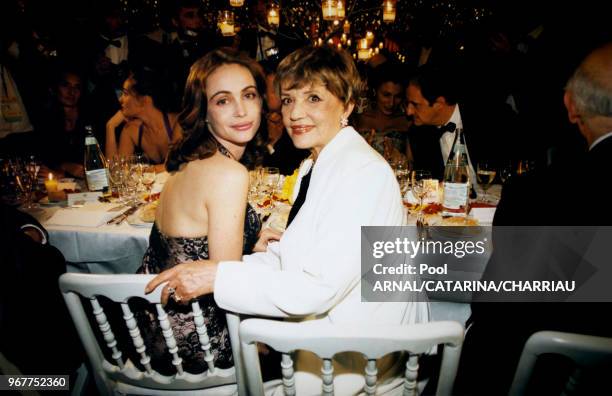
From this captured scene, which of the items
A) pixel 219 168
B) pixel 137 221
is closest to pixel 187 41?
pixel 137 221

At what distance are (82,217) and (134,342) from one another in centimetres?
146

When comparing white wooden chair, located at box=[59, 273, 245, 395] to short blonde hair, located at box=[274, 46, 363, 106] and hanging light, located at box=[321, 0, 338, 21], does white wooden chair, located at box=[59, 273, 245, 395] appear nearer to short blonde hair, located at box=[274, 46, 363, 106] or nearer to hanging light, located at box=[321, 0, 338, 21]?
short blonde hair, located at box=[274, 46, 363, 106]

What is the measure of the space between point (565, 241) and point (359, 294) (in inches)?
32.7

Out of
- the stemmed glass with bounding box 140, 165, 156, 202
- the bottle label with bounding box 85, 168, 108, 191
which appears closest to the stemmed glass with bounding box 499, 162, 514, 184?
the stemmed glass with bounding box 140, 165, 156, 202

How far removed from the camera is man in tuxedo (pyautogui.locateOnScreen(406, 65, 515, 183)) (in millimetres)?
3344

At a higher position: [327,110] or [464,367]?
[327,110]

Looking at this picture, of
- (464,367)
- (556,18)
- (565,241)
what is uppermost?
(556,18)

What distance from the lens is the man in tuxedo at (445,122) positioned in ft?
11.0

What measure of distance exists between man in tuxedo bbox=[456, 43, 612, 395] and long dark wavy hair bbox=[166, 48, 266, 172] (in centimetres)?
142

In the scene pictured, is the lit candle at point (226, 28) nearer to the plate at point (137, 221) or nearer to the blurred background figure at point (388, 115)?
the blurred background figure at point (388, 115)

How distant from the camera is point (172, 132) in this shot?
432 centimetres

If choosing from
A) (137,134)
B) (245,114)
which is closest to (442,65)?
(245,114)

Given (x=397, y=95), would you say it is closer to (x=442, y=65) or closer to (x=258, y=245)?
(x=442, y=65)

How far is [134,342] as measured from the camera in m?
1.22
